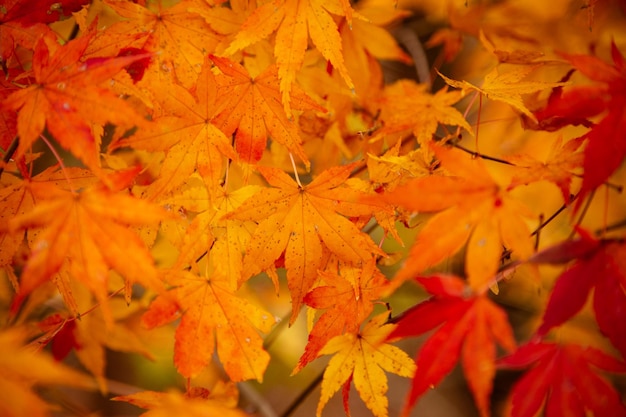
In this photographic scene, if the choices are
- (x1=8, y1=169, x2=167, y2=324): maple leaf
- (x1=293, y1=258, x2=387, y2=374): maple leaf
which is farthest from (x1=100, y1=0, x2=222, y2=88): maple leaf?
(x1=293, y1=258, x2=387, y2=374): maple leaf

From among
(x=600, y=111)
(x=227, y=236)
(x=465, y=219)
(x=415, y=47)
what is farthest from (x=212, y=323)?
(x=415, y=47)

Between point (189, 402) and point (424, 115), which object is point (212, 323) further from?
point (424, 115)

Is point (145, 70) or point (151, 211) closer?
point (151, 211)

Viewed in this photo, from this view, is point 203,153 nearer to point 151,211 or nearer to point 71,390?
point 151,211

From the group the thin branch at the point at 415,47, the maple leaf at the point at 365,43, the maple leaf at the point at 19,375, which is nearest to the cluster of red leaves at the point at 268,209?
the maple leaf at the point at 19,375

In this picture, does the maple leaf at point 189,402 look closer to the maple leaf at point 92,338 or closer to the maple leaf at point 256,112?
the maple leaf at point 92,338

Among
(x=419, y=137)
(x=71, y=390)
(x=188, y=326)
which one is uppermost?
(x=419, y=137)

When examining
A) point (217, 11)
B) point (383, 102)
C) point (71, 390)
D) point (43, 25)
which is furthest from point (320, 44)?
point (71, 390)
